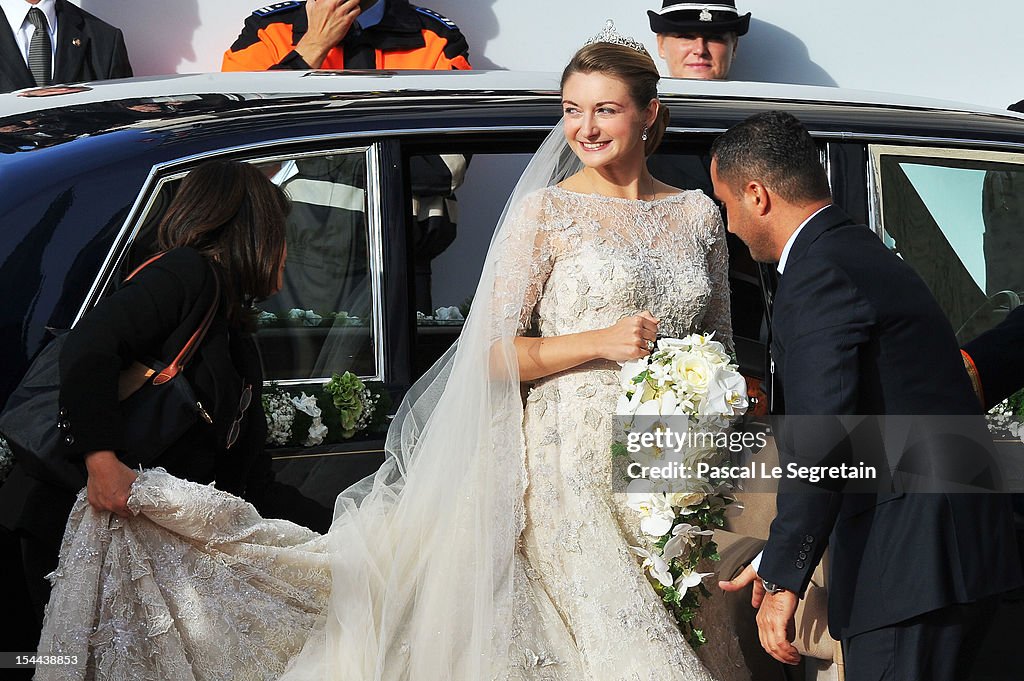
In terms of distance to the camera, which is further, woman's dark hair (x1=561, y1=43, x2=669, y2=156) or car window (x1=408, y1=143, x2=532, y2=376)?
car window (x1=408, y1=143, x2=532, y2=376)

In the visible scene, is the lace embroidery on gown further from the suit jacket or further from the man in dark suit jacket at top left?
the man in dark suit jacket at top left

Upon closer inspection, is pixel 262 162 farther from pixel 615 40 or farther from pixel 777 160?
pixel 777 160

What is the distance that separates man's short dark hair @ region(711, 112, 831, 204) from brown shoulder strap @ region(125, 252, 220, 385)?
50.4 inches

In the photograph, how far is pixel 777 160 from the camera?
2.62 metres

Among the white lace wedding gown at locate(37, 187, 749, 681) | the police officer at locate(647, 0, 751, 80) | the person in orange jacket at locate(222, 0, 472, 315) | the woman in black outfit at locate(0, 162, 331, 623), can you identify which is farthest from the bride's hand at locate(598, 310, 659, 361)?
the police officer at locate(647, 0, 751, 80)

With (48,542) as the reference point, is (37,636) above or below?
below

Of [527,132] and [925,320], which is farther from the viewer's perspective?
[527,132]

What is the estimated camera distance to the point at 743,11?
6371 mm

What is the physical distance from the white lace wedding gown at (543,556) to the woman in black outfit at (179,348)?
9 cm

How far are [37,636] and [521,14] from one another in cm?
436

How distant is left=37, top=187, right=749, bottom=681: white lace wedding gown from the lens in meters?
2.83

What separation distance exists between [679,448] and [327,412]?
100 cm

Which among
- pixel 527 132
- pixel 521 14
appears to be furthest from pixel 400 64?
pixel 527 132

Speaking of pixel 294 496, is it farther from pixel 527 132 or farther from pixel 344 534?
pixel 527 132
